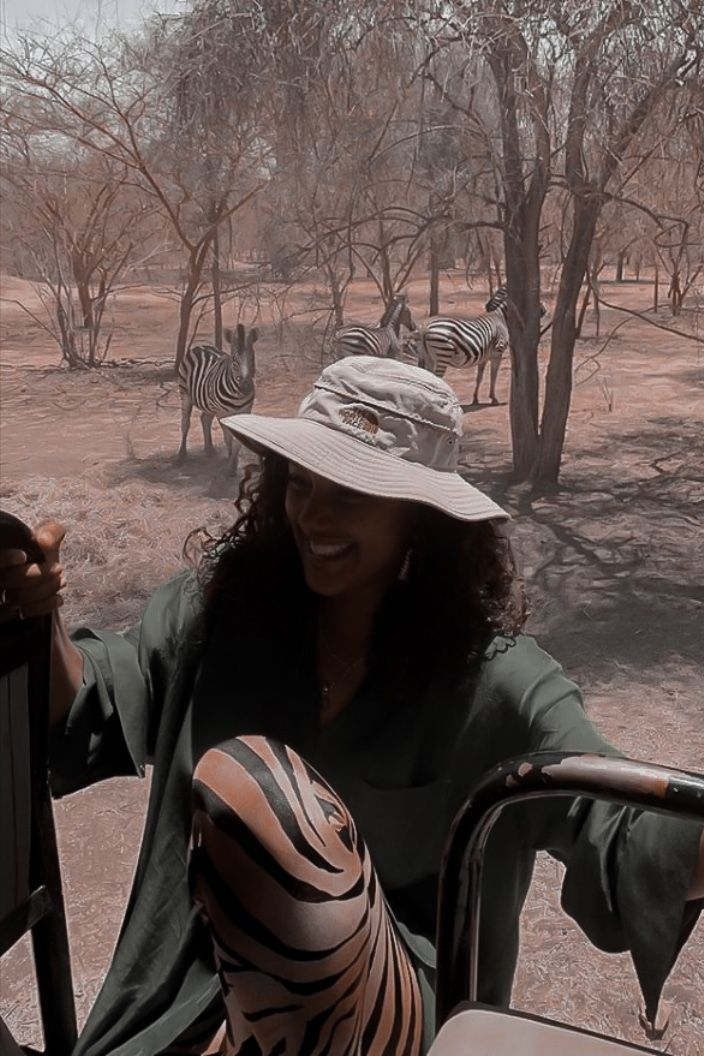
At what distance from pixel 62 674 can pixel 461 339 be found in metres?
4.70

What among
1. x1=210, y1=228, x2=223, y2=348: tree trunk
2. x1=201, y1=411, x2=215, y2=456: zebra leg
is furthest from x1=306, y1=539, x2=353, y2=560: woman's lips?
x1=210, y1=228, x2=223, y2=348: tree trunk

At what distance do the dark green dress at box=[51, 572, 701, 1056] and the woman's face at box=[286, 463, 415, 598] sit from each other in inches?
3.5

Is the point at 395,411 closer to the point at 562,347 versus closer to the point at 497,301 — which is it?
the point at 562,347

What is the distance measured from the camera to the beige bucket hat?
79 centimetres

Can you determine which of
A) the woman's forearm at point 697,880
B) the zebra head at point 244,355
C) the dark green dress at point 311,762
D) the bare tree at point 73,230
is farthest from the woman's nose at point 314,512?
the bare tree at point 73,230

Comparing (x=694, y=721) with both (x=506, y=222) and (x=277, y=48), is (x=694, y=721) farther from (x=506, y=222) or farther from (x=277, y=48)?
(x=277, y=48)

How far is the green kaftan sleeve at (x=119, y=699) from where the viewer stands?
2.90 feet

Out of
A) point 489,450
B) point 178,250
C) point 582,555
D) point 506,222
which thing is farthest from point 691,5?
point 178,250

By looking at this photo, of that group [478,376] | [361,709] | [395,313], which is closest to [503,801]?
[361,709]

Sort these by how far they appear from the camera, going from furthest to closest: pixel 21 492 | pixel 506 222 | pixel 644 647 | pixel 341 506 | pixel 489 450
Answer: pixel 489 450
pixel 21 492
pixel 506 222
pixel 644 647
pixel 341 506

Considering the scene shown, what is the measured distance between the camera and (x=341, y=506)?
83 cm

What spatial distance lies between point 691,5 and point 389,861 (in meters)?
3.16

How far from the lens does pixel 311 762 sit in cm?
85

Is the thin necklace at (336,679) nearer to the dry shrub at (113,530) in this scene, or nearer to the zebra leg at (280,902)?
the zebra leg at (280,902)
